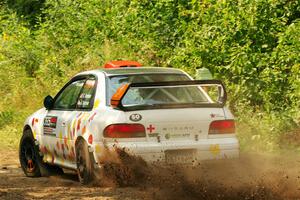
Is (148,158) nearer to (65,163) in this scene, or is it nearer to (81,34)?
(65,163)

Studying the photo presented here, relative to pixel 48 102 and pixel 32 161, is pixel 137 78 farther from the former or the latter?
pixel 32 161

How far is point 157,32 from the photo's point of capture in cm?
1819

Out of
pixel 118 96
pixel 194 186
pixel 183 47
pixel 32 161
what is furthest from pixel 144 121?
pixel 183 47

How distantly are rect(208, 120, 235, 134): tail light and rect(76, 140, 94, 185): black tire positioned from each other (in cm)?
147

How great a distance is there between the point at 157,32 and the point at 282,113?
443 cm

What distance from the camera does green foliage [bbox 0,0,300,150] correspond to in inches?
594

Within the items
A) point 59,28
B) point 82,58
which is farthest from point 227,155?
point 59,28

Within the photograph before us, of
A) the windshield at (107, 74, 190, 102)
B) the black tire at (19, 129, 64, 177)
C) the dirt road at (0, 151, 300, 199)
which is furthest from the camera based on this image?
the black tire at (19, 129, 64, 177)

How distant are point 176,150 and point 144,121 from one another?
1.64ft

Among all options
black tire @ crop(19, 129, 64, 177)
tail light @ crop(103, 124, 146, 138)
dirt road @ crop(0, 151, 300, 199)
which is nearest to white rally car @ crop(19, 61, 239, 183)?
tail light @ crop(103, 124, 146, 138)

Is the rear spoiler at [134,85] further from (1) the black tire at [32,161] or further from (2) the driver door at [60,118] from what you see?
(1) the black tire at [32,161]

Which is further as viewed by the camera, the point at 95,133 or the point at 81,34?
the point at 81,34

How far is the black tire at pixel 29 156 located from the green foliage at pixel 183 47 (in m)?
3.69

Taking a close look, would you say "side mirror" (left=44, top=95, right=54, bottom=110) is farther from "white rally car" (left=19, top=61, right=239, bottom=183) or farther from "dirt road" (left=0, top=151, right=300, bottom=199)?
"dirt road" (left=0, top=151, right=300, bottom=199)
